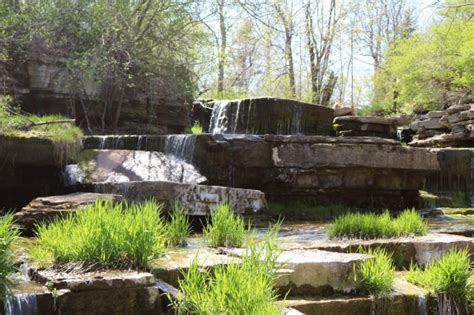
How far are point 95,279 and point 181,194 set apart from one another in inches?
158

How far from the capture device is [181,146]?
9711 millimetres

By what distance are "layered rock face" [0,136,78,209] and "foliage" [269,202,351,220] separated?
12.5 feet

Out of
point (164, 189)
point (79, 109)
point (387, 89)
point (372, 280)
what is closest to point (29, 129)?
point (164, 189)

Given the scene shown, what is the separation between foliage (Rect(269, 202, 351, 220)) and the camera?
9.45 meters

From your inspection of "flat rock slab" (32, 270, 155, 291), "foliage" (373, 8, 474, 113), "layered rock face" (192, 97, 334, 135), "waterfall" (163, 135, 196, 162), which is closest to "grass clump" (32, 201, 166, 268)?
"flat rock slab" (32, 270, 155, 291)

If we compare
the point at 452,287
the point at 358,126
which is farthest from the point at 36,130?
the point at 358,126

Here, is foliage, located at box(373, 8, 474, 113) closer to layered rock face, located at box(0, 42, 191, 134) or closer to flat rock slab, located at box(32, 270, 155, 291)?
layered rock face, located at box(0, 42, 191, 134)

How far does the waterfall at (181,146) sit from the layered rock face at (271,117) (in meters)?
3.42

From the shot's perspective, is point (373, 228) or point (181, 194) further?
point (181, 194)

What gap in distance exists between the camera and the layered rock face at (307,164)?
31.8ft

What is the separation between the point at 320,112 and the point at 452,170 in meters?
3.64

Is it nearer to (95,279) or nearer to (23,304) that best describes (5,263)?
(23,304)

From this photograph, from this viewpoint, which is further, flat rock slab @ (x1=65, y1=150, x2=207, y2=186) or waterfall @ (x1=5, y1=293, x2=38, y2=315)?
flat rock slab @ (x1=65, y1=150, x2=207, y2=186)

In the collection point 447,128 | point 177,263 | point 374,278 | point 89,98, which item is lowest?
point 374,278
